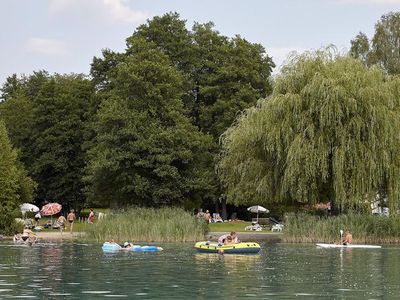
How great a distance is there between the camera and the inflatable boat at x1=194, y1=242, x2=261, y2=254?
131 ft

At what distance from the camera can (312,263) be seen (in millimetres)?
34812

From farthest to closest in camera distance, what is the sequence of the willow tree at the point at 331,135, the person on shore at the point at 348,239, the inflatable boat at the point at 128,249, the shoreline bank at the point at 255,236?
the shoreline bank at the point at 255,236 → the willow tree at the point at 331,135 → the person on shore at the point at 348,239 → the inflatable boat at the point at 128,249

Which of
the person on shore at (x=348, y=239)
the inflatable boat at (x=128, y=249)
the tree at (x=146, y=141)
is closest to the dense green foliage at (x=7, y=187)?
the tree at (x=146, y=141)

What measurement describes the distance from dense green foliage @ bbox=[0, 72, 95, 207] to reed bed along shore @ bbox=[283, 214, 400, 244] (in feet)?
108

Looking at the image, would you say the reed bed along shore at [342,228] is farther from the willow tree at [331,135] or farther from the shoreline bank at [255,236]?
the shoreline bank at [255,236]

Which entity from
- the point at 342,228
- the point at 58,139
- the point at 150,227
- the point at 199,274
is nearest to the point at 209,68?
the point at 58,139

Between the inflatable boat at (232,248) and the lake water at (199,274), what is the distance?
1.58 ft

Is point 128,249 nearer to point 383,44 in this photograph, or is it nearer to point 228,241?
point 228,241

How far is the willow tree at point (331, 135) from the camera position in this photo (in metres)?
46.9

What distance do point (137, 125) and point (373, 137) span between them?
71.7 feet

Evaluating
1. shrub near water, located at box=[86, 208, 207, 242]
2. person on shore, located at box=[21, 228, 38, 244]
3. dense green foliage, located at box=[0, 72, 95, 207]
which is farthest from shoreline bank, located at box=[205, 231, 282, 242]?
dense green foliage, located at box=[0, 72, 95, 207]

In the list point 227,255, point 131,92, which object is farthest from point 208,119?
point 227,255

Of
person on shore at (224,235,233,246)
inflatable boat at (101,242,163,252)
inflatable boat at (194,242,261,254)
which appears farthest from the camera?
inflatable boat at (101,242,163,252)

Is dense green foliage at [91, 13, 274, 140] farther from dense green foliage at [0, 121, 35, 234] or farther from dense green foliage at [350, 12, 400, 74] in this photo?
dense green foliage at [0, 121, 35, 234]
